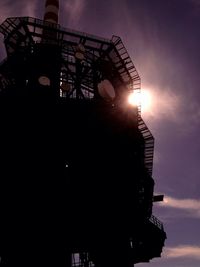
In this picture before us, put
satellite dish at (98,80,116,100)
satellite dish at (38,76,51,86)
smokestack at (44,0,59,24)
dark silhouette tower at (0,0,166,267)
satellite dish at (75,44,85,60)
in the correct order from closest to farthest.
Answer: dark silhouette tower at (0,0,166,267) < satellite dish at (38,76,51,86) < satellite dish at (98,80,116,100) < satellite dish at (75,44,85,60) < smokestack at (44,0,59,24)

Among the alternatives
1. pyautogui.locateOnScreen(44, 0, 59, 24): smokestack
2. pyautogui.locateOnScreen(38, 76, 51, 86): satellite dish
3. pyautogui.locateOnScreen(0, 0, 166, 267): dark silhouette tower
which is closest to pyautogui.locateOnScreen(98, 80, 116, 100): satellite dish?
pyautogui.locateOnScreen(0, 0, 166, 267): dark silhouette tower

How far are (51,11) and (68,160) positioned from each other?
2859cm

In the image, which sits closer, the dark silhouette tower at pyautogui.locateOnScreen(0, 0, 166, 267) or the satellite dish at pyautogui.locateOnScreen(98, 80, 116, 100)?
the dark silhouette tower at pyautogui.locateOnScreen(0, 0, 166, 267)

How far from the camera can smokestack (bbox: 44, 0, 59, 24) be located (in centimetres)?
5219

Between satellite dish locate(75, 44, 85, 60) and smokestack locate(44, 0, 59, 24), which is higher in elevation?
smokestack locate(44, 0, 59, 24)

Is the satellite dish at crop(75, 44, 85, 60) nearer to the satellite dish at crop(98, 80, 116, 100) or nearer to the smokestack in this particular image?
the satellite dish at crop(98, 80, 116, 100)

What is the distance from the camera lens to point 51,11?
52.8 meters

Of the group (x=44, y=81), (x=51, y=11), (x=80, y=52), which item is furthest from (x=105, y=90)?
(x=51, y=11)

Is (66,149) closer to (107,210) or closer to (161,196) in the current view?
(107,210)

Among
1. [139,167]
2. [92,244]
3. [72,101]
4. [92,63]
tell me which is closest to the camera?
[92,244]

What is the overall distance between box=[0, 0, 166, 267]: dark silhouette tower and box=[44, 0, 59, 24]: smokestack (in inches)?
436

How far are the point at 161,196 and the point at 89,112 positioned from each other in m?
15.4

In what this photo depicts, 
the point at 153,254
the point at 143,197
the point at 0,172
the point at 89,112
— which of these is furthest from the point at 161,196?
the point at 0,172

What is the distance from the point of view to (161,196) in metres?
43.5
